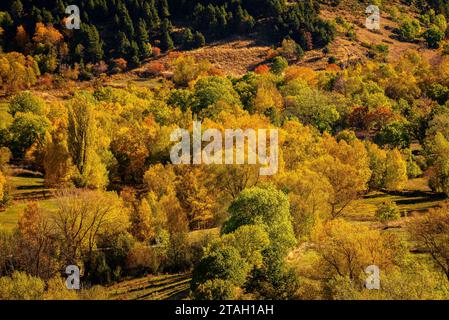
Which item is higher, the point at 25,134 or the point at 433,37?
the point at 433,37

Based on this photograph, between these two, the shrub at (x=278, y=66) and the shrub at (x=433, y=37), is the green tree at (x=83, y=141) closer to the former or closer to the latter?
the shrub at (x=278, y=66)

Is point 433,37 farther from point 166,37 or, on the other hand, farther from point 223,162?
point 223,162

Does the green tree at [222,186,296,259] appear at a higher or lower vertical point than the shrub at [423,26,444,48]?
lower

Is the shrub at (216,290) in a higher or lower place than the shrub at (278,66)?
lower

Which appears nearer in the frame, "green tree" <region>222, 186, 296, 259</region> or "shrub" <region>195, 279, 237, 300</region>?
"shrub" <region>195, 279, 237, 300</region>

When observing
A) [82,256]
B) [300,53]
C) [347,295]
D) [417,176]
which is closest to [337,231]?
[347,295]

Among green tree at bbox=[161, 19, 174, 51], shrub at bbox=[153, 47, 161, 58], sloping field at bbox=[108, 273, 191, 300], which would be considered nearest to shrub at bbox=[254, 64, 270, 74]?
green tree at bbox=[161, 19, 174, 51]

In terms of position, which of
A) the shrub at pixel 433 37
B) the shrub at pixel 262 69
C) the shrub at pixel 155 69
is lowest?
the shrub at pixel 262 69

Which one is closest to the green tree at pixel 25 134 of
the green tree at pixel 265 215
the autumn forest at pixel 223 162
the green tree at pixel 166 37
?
the autumn forest at pixel 223 162

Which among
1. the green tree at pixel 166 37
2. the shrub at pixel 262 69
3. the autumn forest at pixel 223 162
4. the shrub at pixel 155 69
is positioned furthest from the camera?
the green tree at pixel 166 37

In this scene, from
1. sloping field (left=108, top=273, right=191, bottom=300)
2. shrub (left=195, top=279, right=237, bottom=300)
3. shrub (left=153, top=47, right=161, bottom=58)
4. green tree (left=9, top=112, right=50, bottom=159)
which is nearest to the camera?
shrub (left=195, top=279, right=237, bottom=300)

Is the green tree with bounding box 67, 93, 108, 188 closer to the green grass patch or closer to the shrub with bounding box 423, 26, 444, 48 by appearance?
the green grass patch

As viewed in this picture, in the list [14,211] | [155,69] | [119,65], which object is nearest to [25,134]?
[14,211]
